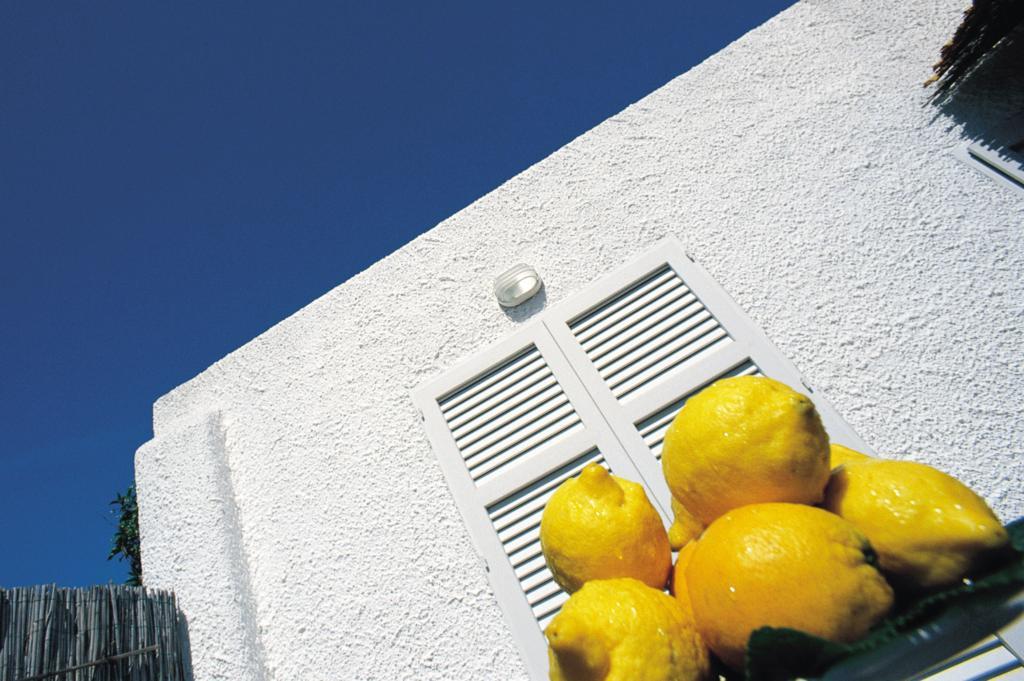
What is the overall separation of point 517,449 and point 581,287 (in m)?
0.75

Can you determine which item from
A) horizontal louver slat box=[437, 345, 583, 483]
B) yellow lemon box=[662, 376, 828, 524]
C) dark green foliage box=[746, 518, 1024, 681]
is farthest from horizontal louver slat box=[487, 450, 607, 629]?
dark green foliage box=[746, 518, 1024, 681]

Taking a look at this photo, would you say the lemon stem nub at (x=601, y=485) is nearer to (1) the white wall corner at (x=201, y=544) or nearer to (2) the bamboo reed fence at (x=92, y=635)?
(1) the white wall corner at (x=201, y=544)

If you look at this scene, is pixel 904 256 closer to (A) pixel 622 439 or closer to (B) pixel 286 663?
(A) pixel 622 439

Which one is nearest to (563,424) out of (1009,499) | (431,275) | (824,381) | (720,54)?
(824,381)

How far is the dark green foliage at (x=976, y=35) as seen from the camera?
1782 mm

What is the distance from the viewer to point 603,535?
85 centimetres

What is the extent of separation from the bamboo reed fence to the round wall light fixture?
1852 mm

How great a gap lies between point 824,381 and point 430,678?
5.46ft

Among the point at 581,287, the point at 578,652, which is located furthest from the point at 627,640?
the point at 581,287

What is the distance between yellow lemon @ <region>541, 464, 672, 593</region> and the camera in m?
0.84

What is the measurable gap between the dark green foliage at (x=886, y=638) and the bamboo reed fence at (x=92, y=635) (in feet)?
7.53

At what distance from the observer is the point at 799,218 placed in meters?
2.21

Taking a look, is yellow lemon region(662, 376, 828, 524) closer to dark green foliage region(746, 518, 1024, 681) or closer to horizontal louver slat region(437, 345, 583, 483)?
dark green foliage region(746, 518, 1024, 681)

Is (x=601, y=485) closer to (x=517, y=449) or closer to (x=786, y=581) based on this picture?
(x=786, y=581)
